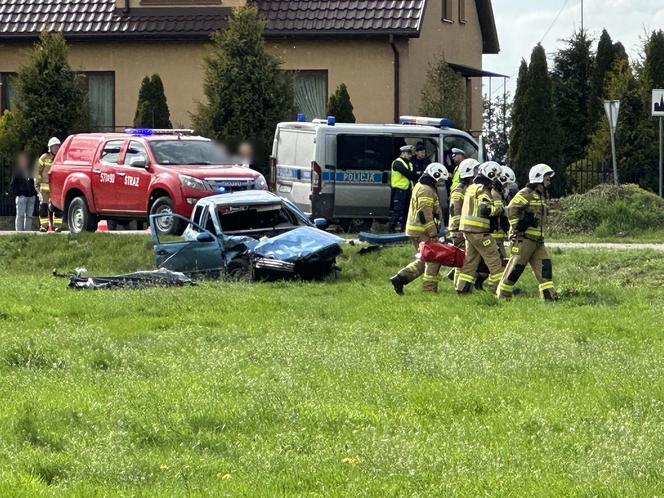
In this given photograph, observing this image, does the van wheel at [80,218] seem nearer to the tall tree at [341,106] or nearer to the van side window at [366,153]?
the van side window at [366,153]

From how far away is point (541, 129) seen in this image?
36812 millimetres

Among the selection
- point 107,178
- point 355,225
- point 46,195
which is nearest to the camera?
point 107,178

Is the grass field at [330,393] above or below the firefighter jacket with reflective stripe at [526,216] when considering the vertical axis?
below

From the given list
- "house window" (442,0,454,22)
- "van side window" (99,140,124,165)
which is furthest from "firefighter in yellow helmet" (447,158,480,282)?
"house window" (442,0,454,22)

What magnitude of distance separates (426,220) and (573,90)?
1087 inches

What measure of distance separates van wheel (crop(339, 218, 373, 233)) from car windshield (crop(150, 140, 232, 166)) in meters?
2.70

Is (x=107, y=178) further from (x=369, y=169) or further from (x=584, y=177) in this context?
(x=584, y=177)

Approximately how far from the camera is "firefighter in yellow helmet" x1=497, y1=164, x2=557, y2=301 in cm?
1781

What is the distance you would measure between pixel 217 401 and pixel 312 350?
2686mm

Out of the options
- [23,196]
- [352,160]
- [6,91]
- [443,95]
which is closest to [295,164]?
[352,160]

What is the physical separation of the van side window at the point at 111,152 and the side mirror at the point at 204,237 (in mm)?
5369

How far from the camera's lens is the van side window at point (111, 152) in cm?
Answer: 2631

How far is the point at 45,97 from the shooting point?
3488 centimetres

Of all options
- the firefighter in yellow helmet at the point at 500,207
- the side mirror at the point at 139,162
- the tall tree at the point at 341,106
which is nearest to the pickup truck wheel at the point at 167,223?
the side mirror at the point at 139,162
